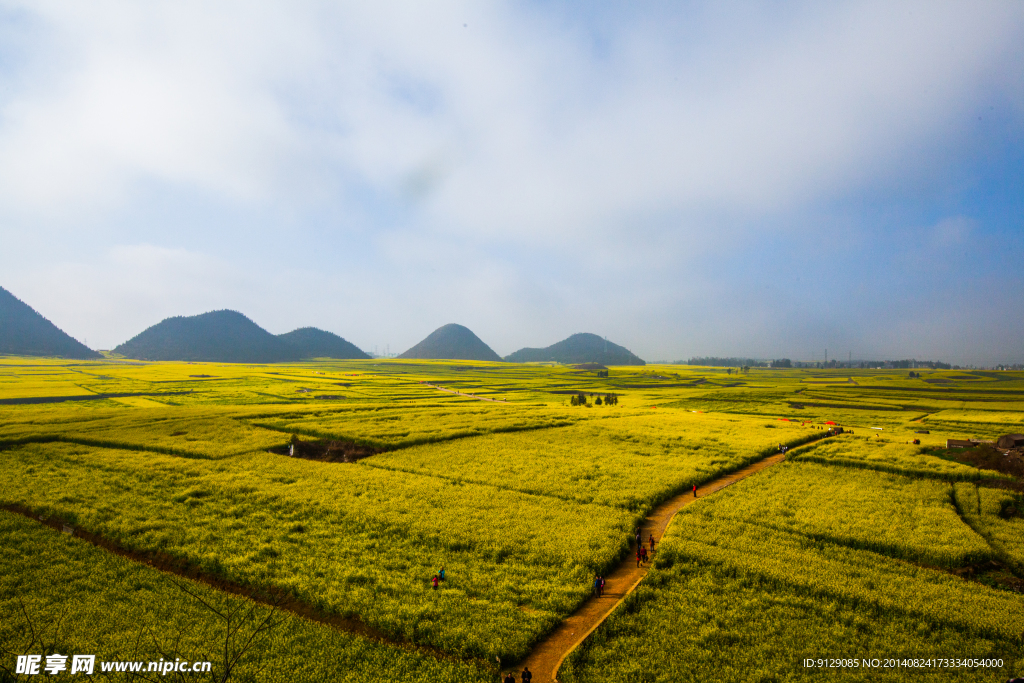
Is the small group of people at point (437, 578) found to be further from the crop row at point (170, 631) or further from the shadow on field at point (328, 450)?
the shadow on field at point (328, 450)

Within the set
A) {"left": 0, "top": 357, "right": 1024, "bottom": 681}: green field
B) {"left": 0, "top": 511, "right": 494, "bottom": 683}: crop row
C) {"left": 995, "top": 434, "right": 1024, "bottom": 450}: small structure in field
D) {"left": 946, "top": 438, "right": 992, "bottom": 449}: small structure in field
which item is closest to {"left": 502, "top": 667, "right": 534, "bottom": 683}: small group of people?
{"left": 0, "top": 511, "right": 494, "bottom": 683}: crop row

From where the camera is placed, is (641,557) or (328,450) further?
(328,450)

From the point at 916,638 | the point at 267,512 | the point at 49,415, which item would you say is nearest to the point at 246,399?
the point at 49,415

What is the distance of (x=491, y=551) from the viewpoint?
20.8m

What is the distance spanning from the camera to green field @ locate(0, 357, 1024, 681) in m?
14.6

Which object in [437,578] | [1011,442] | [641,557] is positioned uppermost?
[1011,442]

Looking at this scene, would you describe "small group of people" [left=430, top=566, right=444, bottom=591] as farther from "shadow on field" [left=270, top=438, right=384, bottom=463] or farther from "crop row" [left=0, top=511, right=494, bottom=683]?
"shadow on field" [left=270, top=438, right=384, bottom=463]

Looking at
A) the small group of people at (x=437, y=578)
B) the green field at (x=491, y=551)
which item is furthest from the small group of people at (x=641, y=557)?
the small group of people at (x=437, y=578)

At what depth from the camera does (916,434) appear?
5494 centimetres

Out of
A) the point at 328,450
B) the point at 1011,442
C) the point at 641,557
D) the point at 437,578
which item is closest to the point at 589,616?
the point at 641,557

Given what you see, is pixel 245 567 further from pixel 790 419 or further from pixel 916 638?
pixel 790 419

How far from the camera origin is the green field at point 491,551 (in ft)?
47.8

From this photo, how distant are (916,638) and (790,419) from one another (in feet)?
203

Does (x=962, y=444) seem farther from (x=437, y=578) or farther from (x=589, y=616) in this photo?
(x=437, y=578)
